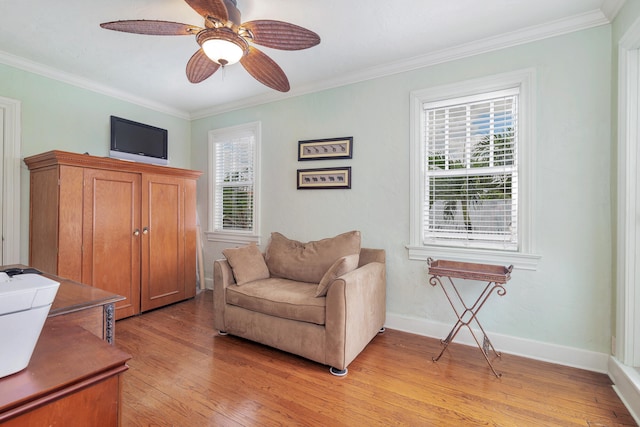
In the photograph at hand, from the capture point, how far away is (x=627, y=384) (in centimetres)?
181

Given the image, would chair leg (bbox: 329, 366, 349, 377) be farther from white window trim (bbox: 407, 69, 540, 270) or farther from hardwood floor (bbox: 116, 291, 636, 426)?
white window trim (bbox: 407, 69, 540, 270)

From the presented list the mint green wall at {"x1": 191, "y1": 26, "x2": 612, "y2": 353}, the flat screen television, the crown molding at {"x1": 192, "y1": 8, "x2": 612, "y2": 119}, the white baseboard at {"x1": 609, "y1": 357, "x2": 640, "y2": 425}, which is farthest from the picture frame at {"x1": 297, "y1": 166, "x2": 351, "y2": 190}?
the white baseboard at {"x1": 609, "y1": 357, "x2": 640, "y2": 425}

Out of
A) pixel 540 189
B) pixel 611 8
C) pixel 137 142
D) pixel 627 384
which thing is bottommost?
pixel 627 384

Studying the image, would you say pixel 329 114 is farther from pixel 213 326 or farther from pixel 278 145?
pixel 213 326

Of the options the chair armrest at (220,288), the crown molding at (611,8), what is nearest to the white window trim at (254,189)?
the chair armrest at (220,288)

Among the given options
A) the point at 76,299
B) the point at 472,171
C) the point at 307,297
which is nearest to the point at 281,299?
the point at 307,297

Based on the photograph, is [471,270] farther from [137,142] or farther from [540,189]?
[137,142]

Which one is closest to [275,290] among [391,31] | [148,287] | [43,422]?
[148,287]

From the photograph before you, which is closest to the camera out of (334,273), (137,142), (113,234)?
(334,273)

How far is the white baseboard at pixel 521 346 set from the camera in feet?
7.15

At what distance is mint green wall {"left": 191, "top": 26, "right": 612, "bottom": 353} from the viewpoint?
2170 millimetres

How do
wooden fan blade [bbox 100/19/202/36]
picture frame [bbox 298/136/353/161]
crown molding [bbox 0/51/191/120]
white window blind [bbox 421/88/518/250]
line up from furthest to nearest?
picture frame [bbox 298/136/353/161]
crown molding [bbox 0/51/191/120]
white window blind [bbox 421/88/518/250]
wooden fan blade [bbox 100/19/202/36]

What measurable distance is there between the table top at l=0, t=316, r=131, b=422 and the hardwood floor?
39.6 inches

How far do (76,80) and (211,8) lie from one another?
8.50ft
